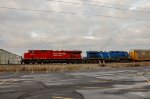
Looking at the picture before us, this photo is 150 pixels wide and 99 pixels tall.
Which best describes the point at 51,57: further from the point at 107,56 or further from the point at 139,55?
the point at 139,55

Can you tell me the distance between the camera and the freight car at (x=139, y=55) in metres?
81.6

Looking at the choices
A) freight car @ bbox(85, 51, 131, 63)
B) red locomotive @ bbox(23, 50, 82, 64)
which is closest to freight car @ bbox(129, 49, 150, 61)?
freight car @ bbox(85, 51, 131, 63)

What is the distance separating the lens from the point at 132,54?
8231 centimetres

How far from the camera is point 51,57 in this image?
70062 mm

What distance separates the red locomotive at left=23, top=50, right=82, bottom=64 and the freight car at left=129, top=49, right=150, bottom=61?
17.5 meters

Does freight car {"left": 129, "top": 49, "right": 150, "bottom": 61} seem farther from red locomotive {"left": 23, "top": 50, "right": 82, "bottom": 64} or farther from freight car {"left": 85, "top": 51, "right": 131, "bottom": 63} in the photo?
red locomotive {"left": 23, "top": 50, "right": 82, "bottom": 64}

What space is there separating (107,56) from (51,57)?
16.3 meters

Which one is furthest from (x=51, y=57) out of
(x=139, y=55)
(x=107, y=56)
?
(x=139, y=55)

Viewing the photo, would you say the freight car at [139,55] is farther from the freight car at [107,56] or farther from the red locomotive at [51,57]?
the red locomotive at [51,57]

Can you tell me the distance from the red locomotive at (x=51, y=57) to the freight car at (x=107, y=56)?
3.94 m

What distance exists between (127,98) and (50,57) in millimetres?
55787

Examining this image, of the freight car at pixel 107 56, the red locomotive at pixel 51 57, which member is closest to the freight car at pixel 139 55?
the freight car at pixel 107 56

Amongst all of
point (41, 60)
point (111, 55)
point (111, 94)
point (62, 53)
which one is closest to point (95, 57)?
point (111, 55)

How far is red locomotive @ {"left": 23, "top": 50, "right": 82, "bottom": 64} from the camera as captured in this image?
68.1 m
